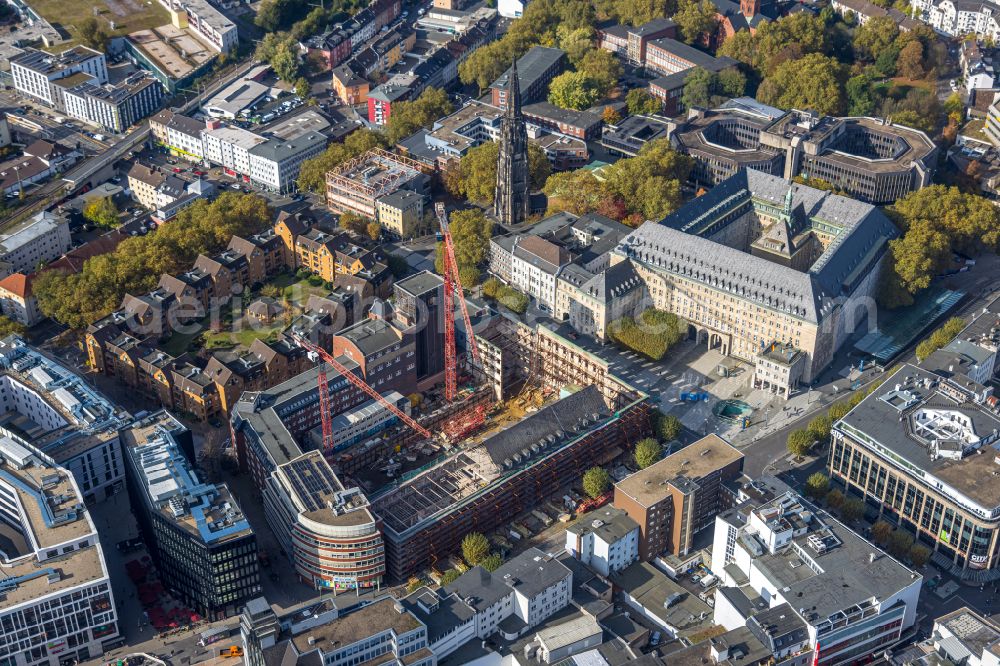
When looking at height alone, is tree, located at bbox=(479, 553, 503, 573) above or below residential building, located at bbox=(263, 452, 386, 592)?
below

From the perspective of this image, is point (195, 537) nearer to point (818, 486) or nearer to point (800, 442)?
point (818, 486)

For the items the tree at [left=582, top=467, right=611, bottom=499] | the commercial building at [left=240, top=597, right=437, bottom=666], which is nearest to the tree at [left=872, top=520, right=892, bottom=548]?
the tree at [left=582, top=467, right=611, bottom=499]

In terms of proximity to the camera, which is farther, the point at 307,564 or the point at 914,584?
the point at 307,564

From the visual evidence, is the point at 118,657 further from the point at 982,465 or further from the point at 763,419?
the point at 982,465

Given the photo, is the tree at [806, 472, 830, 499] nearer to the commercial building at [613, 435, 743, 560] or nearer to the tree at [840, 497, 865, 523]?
the tree at [840, 497, 865, 523]

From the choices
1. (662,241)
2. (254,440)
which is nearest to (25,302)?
(254,440)

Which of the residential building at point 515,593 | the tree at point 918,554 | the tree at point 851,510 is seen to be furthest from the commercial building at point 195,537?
the tree at point 918,554
